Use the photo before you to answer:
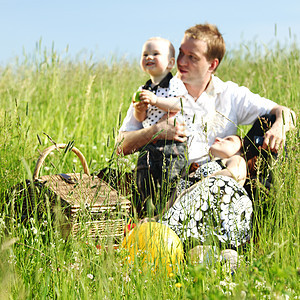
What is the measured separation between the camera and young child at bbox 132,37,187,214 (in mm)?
→ 3607

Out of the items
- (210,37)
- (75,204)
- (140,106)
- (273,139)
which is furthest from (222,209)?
(210,37)

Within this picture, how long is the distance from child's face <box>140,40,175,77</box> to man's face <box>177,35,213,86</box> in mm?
179

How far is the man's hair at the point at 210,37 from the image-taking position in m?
3.92

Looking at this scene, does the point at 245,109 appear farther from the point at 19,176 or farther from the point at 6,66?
the point at 6,66

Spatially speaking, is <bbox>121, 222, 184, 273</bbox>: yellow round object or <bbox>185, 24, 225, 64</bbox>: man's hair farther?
<bbox>185, 24, 225, 64</bbox>: man's hair

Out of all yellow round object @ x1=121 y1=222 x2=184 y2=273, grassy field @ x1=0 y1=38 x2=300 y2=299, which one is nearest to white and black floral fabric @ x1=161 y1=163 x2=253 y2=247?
grassy field @ x1=0 y1=38 x2=300 y2=299

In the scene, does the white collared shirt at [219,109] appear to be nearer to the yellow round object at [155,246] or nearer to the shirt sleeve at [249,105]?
the shirt sleeve at [249,105]

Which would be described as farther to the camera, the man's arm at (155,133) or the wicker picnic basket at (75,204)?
the man's arm at (155,133)

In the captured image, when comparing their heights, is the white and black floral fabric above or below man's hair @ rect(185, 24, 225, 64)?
below

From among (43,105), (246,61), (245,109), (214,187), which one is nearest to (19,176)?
(214,187)

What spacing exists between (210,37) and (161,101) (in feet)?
2.53

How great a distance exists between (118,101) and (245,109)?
107 inches

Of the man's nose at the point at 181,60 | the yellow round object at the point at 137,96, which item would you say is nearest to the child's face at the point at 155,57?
the man's nose at the point at 181,60

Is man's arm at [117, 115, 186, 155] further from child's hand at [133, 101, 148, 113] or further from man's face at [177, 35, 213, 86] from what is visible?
man's face at [177, 35, 213, 86]
